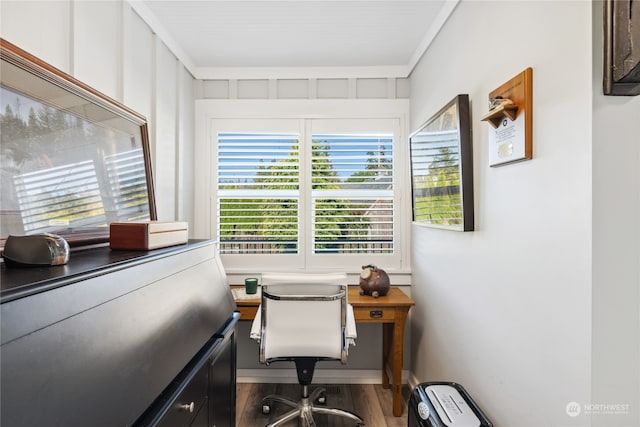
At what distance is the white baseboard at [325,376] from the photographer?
112 inches

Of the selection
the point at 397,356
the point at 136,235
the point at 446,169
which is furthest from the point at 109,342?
the point at 397,356

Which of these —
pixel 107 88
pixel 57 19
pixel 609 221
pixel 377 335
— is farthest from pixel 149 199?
pixel 377 335

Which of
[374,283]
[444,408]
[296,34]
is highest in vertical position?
[296,34]

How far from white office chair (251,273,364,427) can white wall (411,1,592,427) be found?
678mm

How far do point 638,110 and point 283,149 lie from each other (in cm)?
233

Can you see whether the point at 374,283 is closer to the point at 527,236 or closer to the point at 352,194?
the point at 352,194

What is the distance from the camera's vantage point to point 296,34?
233 centimetres

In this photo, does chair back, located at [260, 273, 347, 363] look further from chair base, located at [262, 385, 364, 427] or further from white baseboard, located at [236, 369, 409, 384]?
white baseboard, located at [236, 369, 409, 384]

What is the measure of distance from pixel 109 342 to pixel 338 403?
222cm

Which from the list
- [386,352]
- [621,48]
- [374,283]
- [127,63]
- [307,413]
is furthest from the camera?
[386,352]

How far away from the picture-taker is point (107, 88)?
168 cm

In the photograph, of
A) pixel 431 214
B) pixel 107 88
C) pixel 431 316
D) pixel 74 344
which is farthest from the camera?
pixel 431 316

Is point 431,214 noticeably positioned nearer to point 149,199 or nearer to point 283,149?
point 283,149

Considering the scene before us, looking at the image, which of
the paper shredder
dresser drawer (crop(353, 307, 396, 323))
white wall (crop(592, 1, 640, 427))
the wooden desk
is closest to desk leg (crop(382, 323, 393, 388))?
the wooden desk
